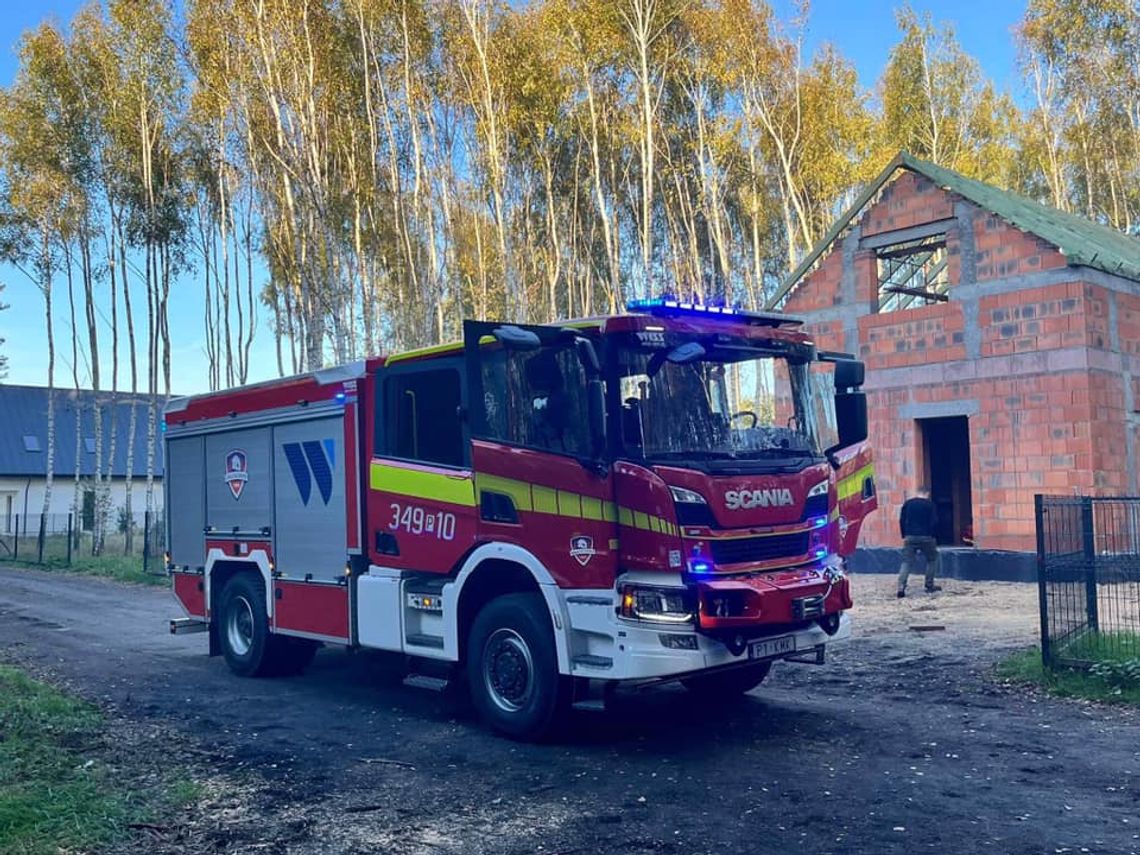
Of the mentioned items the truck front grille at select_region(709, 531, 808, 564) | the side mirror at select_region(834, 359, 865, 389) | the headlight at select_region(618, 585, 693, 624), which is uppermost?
the side mirror at select_region(834, 359, 865, 389)

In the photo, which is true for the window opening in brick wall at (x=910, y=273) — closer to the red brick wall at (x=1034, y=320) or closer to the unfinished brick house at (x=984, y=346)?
the unfinished brick house at (x=984, y=346)

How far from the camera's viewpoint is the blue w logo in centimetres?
941

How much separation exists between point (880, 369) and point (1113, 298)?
156 inches

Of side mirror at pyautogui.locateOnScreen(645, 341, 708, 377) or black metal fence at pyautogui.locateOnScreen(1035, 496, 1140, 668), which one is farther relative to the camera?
black metal fence at pyautogui.locateOnScreen(1035, 496, 1140, 668)

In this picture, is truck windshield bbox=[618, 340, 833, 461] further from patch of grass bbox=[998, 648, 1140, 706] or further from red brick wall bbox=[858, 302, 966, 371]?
red brick wall bbox=[858, 302, 966, 371]

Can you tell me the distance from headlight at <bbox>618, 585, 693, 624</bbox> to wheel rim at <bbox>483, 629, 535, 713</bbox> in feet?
3.27

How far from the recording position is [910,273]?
70.8 ft

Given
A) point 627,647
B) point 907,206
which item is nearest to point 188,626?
point 627,647

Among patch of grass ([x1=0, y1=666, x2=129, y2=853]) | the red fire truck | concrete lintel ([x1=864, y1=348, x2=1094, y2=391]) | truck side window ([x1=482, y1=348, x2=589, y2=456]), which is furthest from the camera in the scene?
concrete lintel ([x1=864, y1=348, x2=1094, y2=391])

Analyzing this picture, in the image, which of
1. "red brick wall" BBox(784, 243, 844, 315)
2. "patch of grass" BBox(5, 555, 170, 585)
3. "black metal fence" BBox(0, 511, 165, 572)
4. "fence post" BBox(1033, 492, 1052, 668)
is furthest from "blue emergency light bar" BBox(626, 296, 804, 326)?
"black metal fence" BBox(0, 511, 165, 572)

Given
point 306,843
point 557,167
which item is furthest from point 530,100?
point 306,843

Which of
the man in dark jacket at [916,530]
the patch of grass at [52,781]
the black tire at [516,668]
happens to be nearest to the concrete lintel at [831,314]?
the man in dark jacket at [916,530]

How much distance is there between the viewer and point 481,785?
6441 mm

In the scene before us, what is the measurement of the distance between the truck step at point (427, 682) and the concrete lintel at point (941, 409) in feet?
40.8
